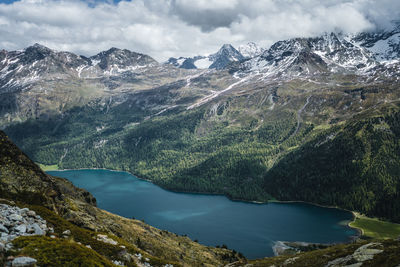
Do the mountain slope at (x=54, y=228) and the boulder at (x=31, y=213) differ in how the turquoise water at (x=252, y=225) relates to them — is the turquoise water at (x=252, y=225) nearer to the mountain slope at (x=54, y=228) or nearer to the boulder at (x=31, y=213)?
the mountain slope at (x=54, y=228)

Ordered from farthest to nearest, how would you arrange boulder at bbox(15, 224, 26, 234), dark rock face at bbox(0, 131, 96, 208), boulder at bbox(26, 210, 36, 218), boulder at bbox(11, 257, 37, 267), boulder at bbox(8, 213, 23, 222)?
dark rock face at bbox(0, 131, 96, 208) < boulder at bbox(26, 210, 36, 218) < boulder at bbox(8, 213, 23, 222) < boulder at bbox(15, 224, 26, 234) < boulder at bbox(11, 257, 37, 267)

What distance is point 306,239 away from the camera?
149125 millimetres

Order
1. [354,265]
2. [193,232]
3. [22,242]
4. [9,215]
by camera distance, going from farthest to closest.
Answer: [193,232] → [354,265] → [9,215] → [22,242]

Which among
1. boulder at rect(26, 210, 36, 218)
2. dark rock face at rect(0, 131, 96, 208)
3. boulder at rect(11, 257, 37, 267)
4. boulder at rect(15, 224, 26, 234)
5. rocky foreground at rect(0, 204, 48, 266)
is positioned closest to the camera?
boulder at rect(11, 257, 37, 267)

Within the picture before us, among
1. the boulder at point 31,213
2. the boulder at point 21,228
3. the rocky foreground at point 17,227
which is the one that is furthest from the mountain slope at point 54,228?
the boulder at point 21,228

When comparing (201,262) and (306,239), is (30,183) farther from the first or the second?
(306,239)

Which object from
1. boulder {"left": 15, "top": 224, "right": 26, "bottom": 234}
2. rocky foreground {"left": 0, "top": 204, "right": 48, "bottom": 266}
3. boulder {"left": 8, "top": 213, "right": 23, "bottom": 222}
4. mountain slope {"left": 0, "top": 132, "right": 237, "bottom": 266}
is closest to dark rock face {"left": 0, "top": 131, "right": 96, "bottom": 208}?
mountain slope {"left": 0, "top": 132, "right": 237, "bottom": 266}

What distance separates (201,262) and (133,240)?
2252 cm

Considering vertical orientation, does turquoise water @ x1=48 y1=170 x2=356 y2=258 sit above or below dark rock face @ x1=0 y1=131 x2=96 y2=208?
below

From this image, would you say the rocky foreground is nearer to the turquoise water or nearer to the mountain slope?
the mountain slope

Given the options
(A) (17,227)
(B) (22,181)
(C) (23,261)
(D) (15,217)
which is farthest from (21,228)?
(B) (22,181)

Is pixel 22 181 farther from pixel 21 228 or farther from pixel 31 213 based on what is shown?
pixel 21 228

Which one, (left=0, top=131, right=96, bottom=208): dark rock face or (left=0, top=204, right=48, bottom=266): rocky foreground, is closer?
(left=0, top=204, right=48, bottom=266): rocky foreground

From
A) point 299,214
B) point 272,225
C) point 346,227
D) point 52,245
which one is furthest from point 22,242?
point 299,214
